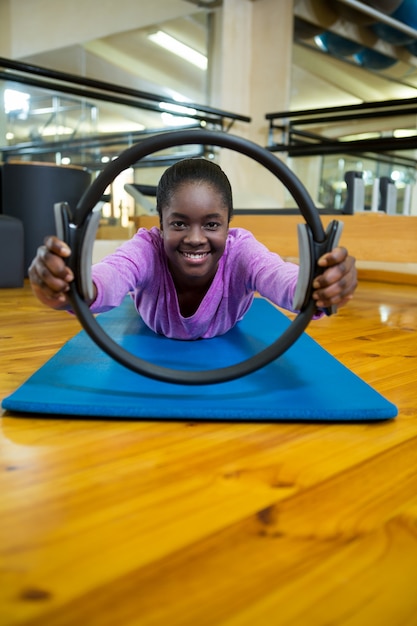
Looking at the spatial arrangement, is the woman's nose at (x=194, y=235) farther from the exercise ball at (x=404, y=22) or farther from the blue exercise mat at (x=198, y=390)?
the exercise ball at (x=404, y=22)

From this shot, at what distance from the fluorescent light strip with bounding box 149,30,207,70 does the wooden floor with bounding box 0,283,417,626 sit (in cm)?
367

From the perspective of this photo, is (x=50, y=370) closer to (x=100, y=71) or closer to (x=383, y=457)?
(x=383, y=457)

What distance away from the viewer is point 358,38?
381cm

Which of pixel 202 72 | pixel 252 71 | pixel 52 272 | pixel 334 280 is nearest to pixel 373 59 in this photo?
pixel 252 71

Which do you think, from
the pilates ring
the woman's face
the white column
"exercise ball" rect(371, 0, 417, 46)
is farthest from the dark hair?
"exercise ball" rect(371, 0, 417, 46)

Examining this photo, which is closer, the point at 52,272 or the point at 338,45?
the point at 52,272

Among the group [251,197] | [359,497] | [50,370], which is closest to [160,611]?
[359,497]

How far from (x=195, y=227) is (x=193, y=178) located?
0.08 metres

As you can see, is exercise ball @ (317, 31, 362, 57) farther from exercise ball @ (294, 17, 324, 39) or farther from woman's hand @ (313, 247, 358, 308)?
woman's hand @ (313, 247, 358, 308)

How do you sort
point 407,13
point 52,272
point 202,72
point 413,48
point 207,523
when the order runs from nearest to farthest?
1. point 207,523
2. point 52,272
3. point 407,13
4. point 413,48
5. point 202,72

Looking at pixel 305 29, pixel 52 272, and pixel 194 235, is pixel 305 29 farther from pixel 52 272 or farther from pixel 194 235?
pixel 52 272

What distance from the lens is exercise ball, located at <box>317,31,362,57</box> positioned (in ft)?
12.4

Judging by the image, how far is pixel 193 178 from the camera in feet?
2.90

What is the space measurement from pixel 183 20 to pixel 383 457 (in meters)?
3.91
